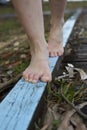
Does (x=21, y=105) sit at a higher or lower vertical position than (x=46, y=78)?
higher

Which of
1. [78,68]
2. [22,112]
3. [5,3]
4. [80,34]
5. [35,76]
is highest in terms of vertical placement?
[22,112]

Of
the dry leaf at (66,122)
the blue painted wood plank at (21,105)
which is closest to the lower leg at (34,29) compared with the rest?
the blue painted wood plank at (21,105)

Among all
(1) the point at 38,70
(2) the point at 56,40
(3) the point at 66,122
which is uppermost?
(3) the point at 66,122

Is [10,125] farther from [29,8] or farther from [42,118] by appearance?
[29,8]

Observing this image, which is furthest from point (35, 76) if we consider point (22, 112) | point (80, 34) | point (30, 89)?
point (80, 34)

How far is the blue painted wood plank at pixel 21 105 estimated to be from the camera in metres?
2.12

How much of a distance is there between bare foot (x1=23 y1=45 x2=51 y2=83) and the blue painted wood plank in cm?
4

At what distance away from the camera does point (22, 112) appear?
7.46 ft

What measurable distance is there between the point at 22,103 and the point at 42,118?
132 mm

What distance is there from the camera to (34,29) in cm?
303

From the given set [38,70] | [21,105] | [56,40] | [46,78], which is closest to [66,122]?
[21,105]

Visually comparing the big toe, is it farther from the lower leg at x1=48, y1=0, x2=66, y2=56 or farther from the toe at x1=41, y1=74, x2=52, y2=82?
the lower leg at x1=48, y1=0, x2=66, y2=56

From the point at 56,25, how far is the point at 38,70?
3.37 ft

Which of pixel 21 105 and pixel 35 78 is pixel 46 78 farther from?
pixel 21 105
